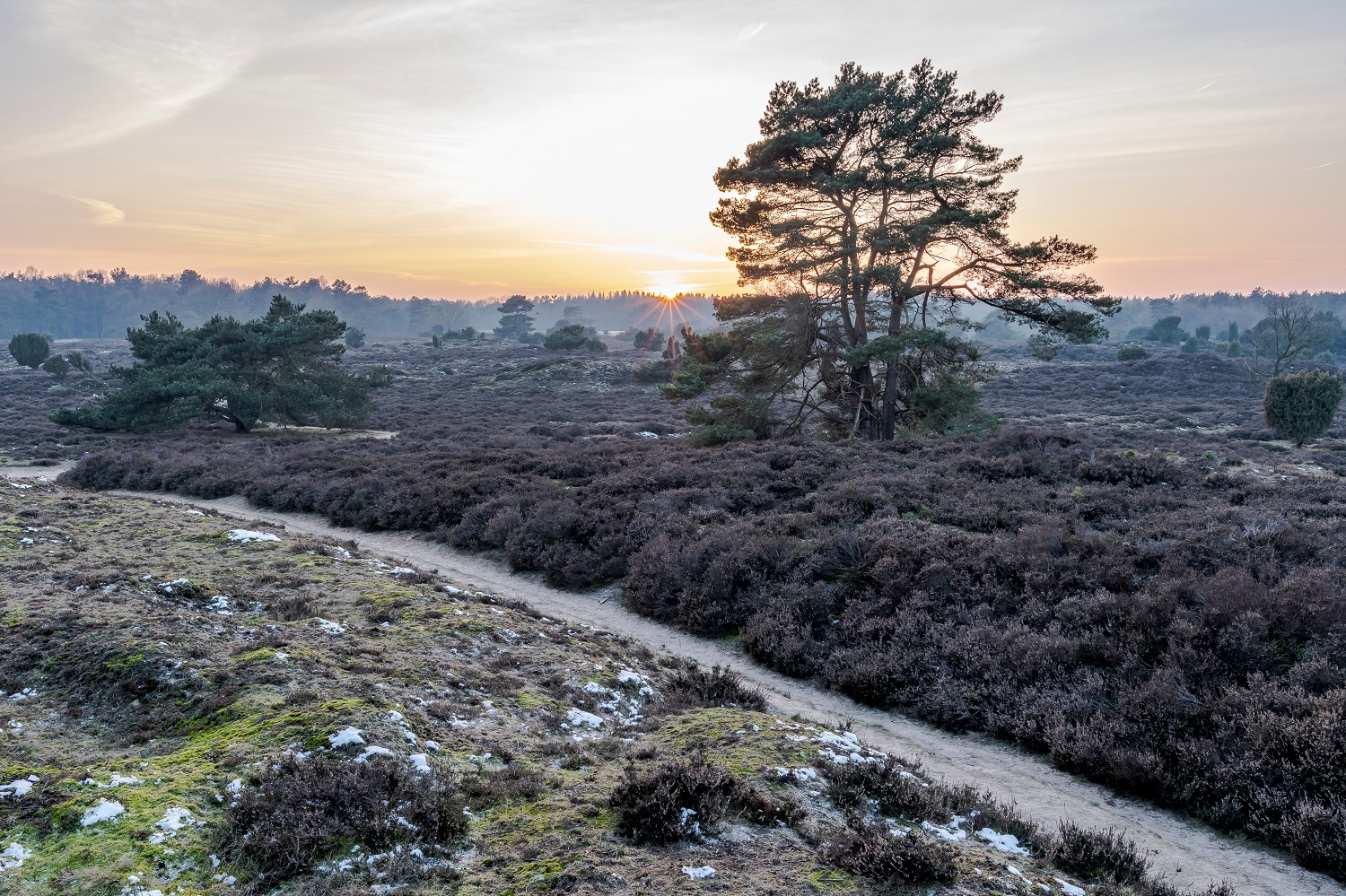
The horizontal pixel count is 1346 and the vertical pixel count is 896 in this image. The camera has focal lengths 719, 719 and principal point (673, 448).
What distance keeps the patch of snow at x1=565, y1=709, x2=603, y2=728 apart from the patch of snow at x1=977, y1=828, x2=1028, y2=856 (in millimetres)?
3051

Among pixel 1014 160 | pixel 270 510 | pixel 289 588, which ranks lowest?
pixel 270 510

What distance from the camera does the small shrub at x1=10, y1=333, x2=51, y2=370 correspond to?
65875 mm

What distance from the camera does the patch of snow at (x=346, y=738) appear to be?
187 inches

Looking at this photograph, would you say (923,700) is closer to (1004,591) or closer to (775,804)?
(1004,591)

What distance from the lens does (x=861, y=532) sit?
37.6 ft

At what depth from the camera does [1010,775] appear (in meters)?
6.45

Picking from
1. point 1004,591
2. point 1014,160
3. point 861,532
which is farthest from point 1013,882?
point 1014,160

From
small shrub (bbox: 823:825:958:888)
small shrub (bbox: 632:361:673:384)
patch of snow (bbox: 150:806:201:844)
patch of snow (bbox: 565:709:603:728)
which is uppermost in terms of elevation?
small shrub (bbox: 632:361:673:384)

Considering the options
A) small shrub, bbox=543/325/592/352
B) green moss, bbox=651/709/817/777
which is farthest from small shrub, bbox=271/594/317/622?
small shrub, bbox=543/325/592/352

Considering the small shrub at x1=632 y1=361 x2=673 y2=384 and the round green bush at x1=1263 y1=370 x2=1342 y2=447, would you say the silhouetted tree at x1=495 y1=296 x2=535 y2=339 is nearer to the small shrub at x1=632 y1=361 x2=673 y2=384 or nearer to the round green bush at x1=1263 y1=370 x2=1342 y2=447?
the small shrub at x1=632 y1=361 x2=673 y2=384

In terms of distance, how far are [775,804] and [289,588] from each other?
6806 millimetres

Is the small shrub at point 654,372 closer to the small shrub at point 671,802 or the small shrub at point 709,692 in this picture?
the small shrub at point 709,692

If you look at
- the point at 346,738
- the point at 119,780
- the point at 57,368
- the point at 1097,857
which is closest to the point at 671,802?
the point at 346,738

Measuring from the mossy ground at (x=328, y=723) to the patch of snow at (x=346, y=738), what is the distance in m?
0.07
